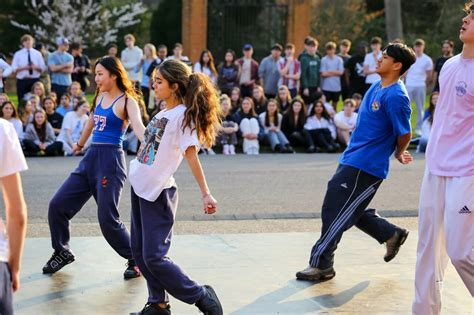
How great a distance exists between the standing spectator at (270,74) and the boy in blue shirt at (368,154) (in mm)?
12153

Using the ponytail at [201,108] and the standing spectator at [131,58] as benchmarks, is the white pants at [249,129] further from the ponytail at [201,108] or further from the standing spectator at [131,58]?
the ponytail at [201,108]

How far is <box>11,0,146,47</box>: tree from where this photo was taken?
32812 mm

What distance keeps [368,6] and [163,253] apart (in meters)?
34.6

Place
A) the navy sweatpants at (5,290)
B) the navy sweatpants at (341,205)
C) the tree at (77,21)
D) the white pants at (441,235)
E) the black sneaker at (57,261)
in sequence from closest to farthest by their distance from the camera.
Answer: the navy sweatpants at (5,290) → the white pants at (441,235) → the navy sweatpants at (341,205) → the black sneaker at (57,261) → the tree at (77,21)

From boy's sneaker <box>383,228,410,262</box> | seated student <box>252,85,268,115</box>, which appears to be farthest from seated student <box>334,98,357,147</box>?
boy's sneaker <box>383,228,410,262</box>

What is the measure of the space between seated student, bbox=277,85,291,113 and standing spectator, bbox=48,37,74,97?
13.5 ft

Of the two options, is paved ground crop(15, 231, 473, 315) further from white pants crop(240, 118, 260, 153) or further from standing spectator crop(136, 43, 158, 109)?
standing spectator crop(136, 43, 158, 109)

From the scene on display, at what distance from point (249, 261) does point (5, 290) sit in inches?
155

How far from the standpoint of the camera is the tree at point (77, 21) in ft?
108

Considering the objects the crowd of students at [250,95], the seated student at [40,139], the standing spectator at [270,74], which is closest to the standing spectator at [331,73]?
the crowd of students at [250,95]

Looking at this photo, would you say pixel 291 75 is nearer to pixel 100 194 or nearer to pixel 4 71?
pixel 4 71

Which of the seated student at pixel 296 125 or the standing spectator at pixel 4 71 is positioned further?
the seated student at pixel 296 125

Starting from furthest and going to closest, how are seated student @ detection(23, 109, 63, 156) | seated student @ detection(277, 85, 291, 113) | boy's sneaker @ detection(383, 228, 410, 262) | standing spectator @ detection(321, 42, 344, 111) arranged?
standing spectator @ detection(321, 42, 344, 111) < seated student @ detection(277, 85, 291, 113) < seated student @ detection(23, 109, 63, 156) < boy's sneaker @ detection(383, 228, 410, 262)

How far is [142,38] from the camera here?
1437 inches
